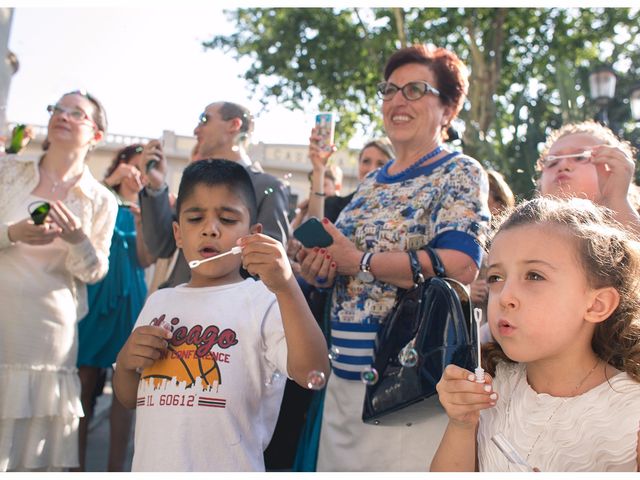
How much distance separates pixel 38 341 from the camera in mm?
2756

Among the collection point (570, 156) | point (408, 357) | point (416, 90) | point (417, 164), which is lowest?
point (408, 357)

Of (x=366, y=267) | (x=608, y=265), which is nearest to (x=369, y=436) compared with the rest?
(x=366, y=267)

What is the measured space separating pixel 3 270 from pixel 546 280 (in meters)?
2.21

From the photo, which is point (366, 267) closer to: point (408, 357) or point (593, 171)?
point (408, 357)

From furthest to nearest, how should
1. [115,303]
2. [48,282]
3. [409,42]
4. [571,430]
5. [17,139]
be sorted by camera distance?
1. [409,42]
2. [115,303]
3. [17,139]
4. [48,282]
5. [571,430]

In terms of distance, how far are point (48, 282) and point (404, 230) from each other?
1.57 metres

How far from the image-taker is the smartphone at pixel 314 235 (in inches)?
86.7

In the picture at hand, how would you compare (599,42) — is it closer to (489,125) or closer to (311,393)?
(489,125)

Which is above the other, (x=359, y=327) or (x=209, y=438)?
(x=359, y=327)

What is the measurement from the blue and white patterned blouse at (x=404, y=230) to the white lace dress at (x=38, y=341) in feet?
4.04

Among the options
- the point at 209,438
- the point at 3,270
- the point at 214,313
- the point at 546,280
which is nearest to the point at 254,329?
the point at 214,313

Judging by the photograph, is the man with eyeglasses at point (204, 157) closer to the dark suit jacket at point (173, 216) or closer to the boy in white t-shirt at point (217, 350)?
the dark suit jacket at point (173, 216)

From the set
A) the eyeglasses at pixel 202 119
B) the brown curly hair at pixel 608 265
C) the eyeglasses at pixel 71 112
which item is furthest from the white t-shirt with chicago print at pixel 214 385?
the eyeglasses at pixel 71 112

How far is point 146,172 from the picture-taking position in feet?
9.91
